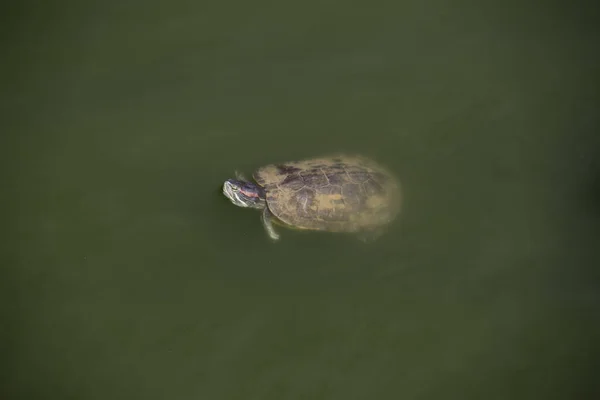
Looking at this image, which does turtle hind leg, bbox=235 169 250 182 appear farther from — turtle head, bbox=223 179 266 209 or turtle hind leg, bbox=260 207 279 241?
turtle hind leg, bbox=260 207 279 241

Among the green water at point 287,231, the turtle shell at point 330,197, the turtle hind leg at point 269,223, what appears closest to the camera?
the green water at point 287,231

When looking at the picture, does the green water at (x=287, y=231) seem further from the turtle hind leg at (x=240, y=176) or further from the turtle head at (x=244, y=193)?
the turtle head at (x=244, y=193)

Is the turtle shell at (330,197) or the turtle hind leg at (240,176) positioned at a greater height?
the turtle hind leg at (240,176)

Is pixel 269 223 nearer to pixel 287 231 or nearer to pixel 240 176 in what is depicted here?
pixel 287 231

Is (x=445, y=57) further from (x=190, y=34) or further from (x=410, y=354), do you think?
(x=410, y=354)

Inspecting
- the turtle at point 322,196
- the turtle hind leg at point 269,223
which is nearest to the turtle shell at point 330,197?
the turtle at point 322,196

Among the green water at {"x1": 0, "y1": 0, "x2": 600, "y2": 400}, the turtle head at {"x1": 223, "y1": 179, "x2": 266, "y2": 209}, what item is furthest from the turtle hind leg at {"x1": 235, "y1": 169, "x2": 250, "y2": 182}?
the turtle head at {"x1": 223, "y1": 179, "x2": 266, "y2": 209}

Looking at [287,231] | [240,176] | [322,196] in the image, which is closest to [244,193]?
[240,176]

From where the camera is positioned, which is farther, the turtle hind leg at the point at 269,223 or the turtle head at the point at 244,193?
the turtle hind leg at the point at 269,223
